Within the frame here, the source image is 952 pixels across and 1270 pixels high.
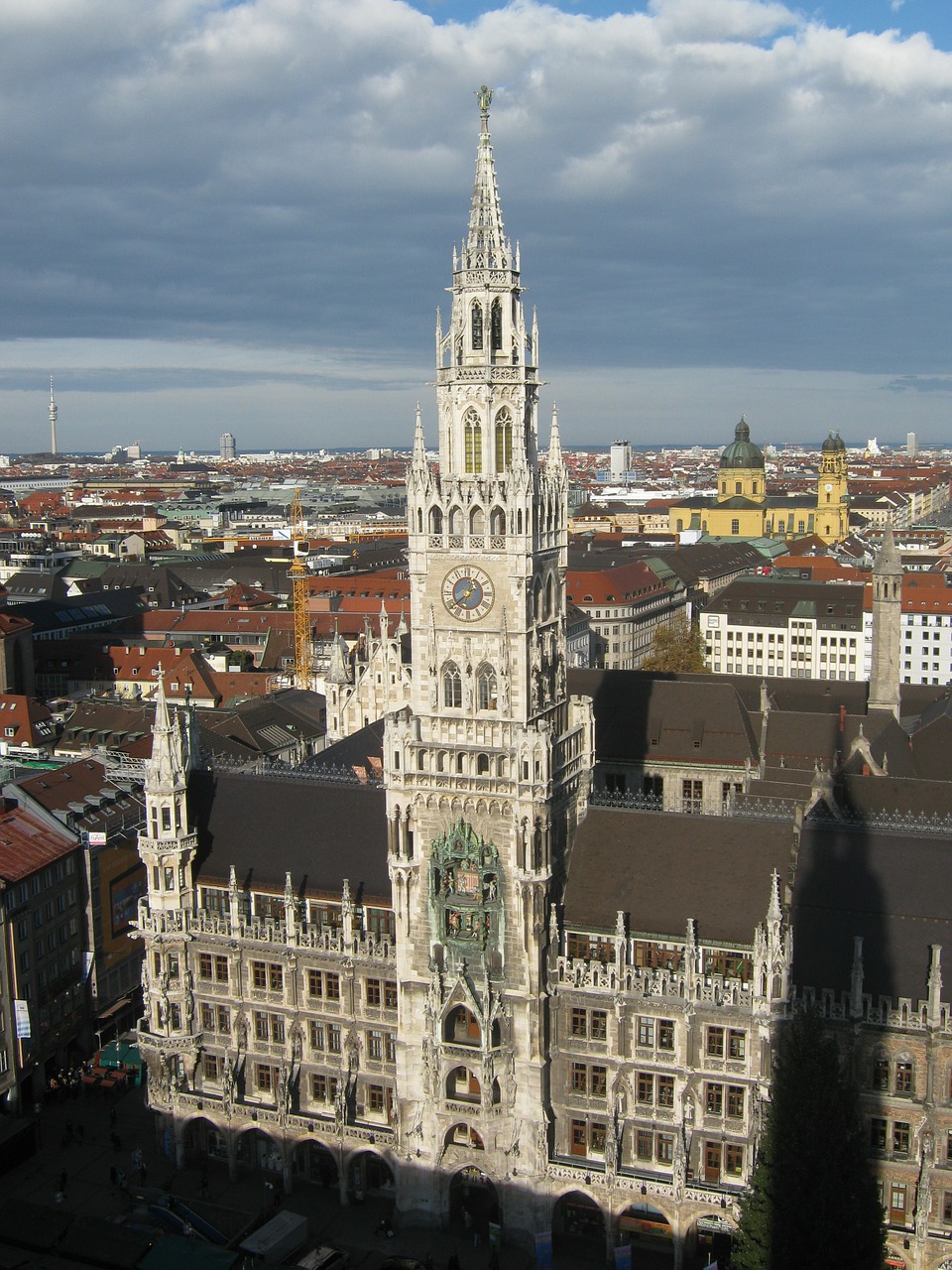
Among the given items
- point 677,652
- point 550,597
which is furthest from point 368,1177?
point 677,652

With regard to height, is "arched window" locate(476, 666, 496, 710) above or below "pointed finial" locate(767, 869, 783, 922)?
above

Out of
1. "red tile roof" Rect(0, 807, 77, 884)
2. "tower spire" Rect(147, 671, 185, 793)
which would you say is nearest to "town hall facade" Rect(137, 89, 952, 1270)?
"tower spire" Rect(147, 671, 185, 793)

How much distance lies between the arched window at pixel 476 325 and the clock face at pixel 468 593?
9.04 metres

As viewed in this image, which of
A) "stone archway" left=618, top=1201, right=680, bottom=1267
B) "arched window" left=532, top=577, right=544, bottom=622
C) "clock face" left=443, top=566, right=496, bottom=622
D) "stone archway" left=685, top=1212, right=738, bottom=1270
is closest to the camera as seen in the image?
"stone archway" left=685, top=1212, right=738, bottom=1270

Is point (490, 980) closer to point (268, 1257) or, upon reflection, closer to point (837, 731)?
point (268, 1257)

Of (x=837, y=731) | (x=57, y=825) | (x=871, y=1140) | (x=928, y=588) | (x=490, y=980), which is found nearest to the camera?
(x=871, y=1140)

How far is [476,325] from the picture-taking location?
51812 millimetres

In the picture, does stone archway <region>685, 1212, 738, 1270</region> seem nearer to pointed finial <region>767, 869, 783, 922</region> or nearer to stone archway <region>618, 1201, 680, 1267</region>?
stone archway <region>618, 1201, 680, 1267</region>

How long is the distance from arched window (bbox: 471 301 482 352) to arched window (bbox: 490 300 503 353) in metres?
0.49

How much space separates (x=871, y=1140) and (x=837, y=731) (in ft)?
133

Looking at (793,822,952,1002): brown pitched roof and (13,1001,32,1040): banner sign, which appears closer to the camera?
(793,822,952,1002): brown pitched roof

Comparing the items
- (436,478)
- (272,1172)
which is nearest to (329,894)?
(272,1172)

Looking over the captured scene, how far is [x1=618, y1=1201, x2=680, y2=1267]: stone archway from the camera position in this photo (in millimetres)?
51281

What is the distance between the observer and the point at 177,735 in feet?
195
